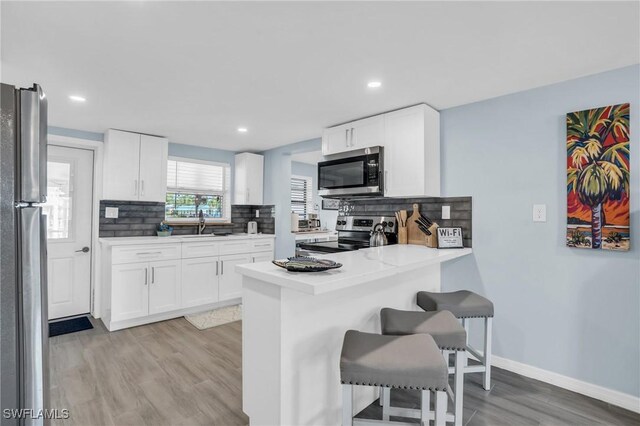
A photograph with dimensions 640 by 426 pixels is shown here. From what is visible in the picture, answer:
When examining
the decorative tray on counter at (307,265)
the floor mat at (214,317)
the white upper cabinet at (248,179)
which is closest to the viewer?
the decorative tray on counter at (307,265)

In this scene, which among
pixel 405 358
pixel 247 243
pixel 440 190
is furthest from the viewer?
pixel 247 243

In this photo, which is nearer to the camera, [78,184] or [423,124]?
[423,124]

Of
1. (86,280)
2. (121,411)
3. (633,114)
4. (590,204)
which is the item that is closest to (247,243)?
(86,280)

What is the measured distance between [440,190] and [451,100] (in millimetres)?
797

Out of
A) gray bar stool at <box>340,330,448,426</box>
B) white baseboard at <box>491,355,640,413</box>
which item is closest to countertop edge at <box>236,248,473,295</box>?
gray bar stool at <box>340,330,448,426</box>

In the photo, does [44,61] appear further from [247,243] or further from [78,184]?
[247,243]

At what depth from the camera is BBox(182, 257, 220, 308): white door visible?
12.3 feet

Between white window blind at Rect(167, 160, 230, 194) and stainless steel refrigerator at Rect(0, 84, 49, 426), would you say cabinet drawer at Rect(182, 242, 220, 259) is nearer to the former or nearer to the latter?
white window blind at Rect(167, 160, 230, 194)

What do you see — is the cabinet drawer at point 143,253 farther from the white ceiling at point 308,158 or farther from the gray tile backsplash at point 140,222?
the white ceiling at point 308,158

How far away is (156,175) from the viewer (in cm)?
386

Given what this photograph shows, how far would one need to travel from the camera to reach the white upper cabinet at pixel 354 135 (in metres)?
3.04

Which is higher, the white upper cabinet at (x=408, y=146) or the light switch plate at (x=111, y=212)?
the white upper cabinet at (x=408, y=146)

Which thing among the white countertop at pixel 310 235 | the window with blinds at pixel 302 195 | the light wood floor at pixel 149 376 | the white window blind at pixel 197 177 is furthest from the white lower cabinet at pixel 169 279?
the window with blinds at pixel 302 195

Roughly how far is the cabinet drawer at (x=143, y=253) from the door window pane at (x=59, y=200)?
89 centimetres
